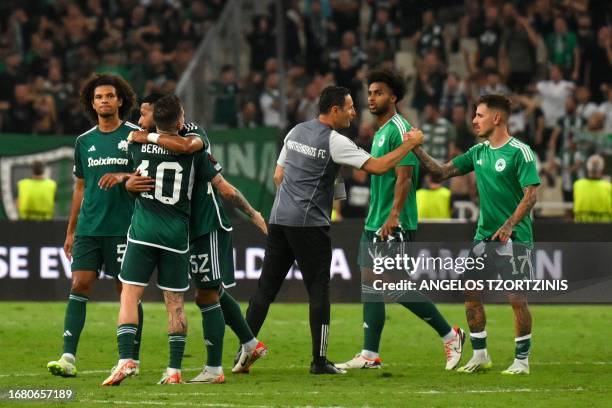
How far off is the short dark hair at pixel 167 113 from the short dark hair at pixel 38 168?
1029 centimetres

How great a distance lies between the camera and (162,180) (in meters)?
9.73

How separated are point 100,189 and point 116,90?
759 millimetres

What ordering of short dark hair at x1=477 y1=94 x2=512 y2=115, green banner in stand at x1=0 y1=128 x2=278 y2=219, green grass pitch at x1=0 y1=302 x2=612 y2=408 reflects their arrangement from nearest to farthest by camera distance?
1. green grass pitch at x1=0 y1=302 x2=612 y2=408
2. short dark hair at x1=477 y1=94 x2=512 y2=115
3. green banner in stand at x1=0 y1=128 x2=278 y2=219

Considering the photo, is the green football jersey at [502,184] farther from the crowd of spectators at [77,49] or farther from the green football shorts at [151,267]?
the crowd of spectators at [77,49]

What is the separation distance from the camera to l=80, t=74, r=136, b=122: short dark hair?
35.3ft

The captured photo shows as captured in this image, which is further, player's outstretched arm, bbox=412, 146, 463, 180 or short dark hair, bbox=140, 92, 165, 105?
player's outstretched arm, bbox=412, 146, 463, 180

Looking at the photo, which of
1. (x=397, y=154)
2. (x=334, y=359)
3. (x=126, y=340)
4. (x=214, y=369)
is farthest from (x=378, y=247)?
(x=126, y=340)

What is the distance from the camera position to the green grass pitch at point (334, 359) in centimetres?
934

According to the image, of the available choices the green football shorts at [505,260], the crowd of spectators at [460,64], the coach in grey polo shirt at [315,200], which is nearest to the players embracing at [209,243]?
the coach in grey polo shirt at [315,200]

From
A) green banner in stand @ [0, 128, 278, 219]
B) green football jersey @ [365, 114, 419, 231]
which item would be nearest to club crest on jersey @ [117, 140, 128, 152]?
green football jersey @ [365, 114, 419, 231]

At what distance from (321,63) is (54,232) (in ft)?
28.3

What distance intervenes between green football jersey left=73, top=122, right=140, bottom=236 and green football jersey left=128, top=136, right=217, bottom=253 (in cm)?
78

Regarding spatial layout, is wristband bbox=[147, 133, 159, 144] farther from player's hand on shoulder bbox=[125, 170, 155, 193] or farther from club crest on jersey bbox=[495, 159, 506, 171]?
club crest on jersey bbox=[495, 159, 506, 171]

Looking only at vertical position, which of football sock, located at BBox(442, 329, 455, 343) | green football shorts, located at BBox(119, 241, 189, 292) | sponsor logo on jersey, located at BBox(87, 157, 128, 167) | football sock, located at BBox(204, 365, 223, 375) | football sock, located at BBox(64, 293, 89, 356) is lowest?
football sock, located at BBox(204, 365, 223, 375)
